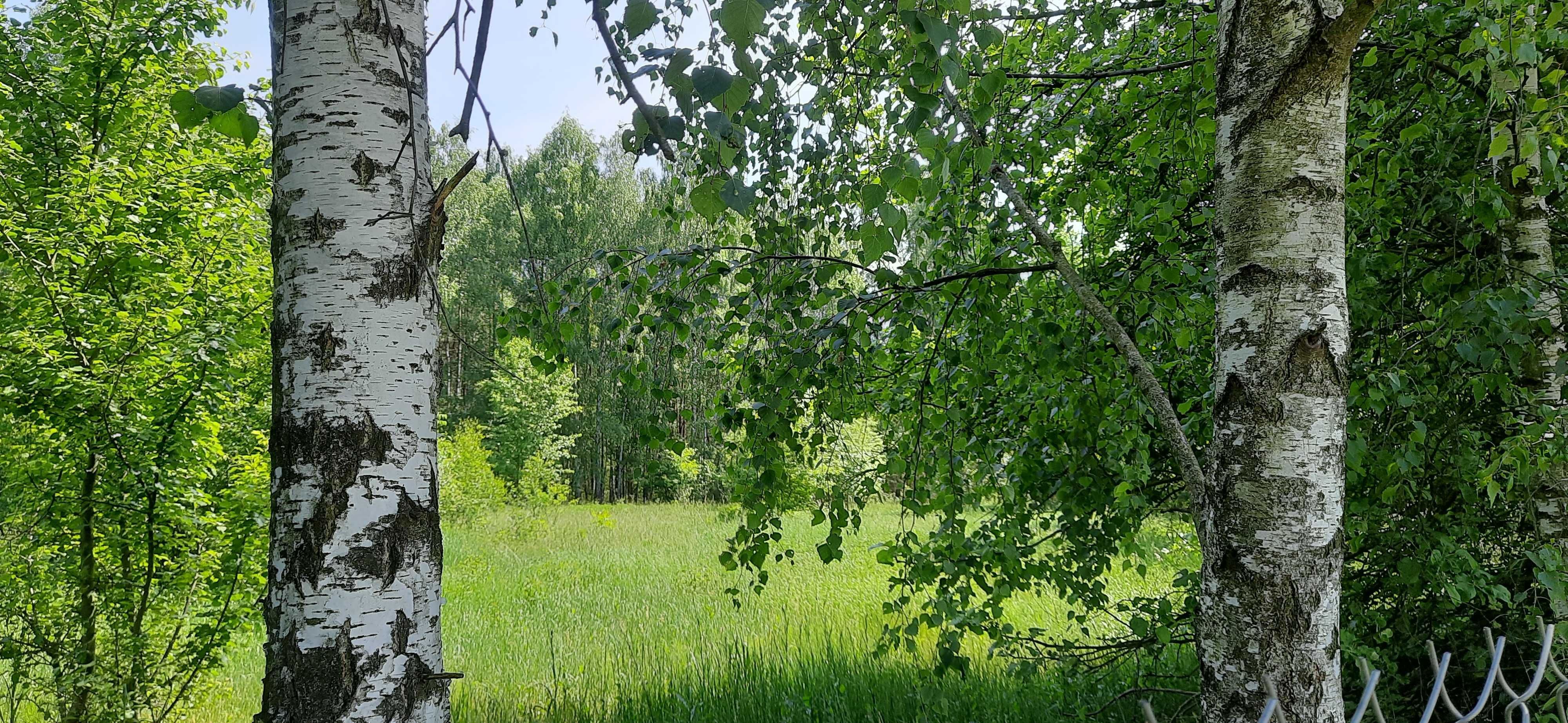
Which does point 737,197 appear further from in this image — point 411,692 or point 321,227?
point 411,692

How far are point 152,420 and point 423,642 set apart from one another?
134 inches

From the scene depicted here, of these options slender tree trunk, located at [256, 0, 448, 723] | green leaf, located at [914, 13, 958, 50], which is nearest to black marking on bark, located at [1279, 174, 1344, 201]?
green leaf, located at [914, 13, 958, 50]

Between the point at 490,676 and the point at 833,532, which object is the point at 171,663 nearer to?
the point at 490,676

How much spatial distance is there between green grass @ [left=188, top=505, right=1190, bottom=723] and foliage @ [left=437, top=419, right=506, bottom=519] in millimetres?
2919

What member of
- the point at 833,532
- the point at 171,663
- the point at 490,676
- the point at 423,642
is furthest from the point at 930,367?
the point at 490,676

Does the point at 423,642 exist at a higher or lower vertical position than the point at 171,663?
higher

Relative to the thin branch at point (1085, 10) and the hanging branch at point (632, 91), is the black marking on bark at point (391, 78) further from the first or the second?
the thin branch at point (1085, 10)

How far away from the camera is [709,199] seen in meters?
0.95

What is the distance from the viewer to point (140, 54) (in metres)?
3.88

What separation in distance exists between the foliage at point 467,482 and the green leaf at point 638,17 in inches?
530

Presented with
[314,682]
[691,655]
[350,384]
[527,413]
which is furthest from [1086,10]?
[527,413]

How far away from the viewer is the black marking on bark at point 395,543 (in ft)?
3.72

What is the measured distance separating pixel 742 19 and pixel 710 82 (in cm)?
7

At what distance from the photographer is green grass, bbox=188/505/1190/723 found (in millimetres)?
3951
